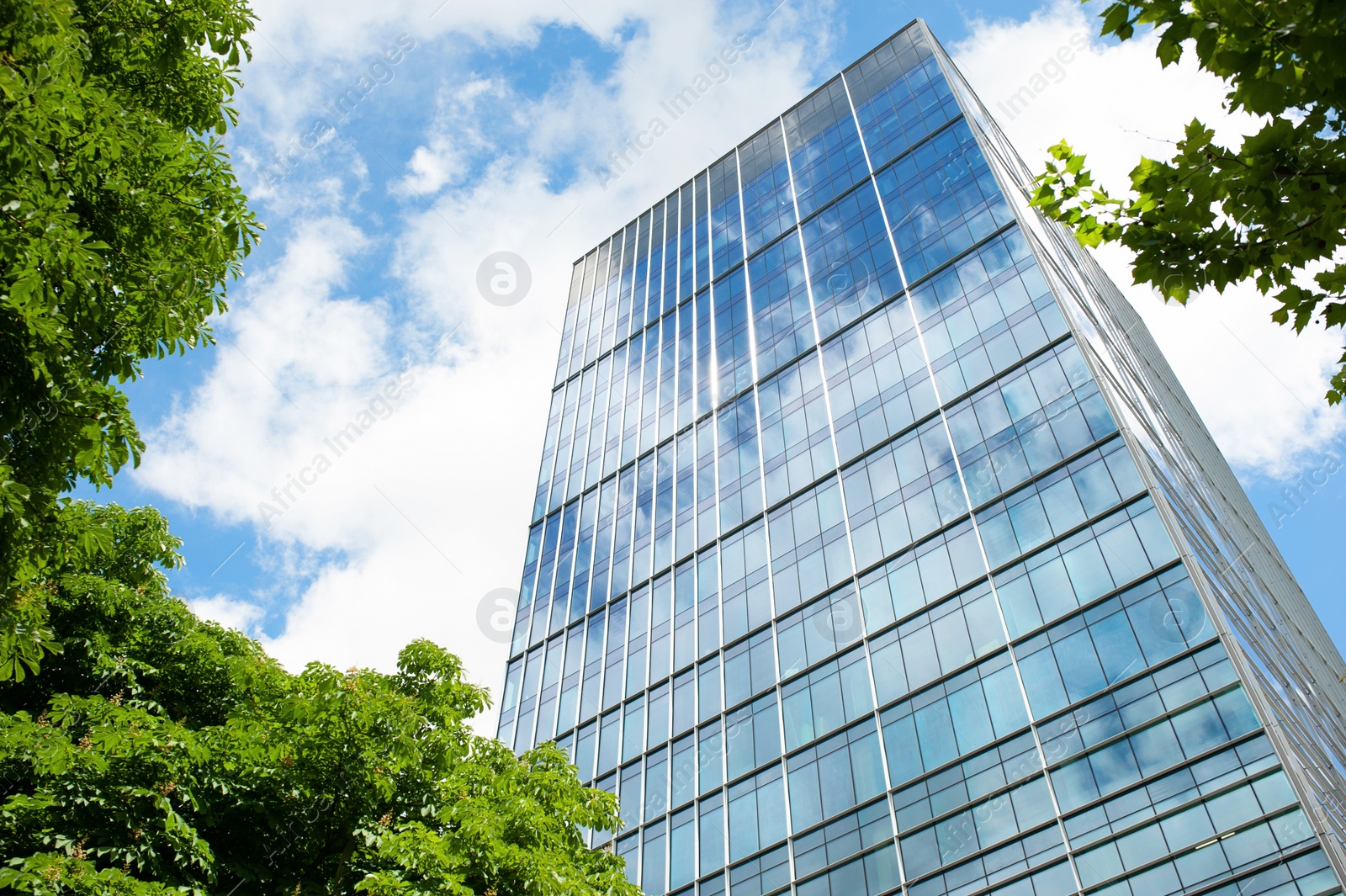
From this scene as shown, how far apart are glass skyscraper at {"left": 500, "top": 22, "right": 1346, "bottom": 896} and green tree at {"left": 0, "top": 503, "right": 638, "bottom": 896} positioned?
57.0ft

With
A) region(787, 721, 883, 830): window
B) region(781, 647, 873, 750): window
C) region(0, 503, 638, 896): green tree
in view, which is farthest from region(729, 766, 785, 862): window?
region(0, 503, 638, 896): green tree

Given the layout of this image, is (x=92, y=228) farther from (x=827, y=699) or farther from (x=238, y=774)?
(x=827, y=699)

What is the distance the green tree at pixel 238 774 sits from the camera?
9.78 meters

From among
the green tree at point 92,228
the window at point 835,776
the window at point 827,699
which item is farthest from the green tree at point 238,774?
the window at point 827,699

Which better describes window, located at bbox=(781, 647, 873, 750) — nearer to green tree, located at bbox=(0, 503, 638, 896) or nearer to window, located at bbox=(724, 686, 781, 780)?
window, located at bbox=(724, 686, 781, 780)

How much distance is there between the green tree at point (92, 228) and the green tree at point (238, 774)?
37.5 inches

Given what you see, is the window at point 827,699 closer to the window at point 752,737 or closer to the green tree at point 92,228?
the window at point 752,737

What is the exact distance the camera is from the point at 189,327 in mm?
8352

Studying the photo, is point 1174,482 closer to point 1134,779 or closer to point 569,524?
point 1134,779

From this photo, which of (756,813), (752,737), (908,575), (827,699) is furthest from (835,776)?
(908,575)

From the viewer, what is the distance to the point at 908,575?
35.1 metres

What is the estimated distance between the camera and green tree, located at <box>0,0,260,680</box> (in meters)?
6.68

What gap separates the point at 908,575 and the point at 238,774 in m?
27.6

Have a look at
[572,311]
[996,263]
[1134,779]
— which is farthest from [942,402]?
[572,311]
